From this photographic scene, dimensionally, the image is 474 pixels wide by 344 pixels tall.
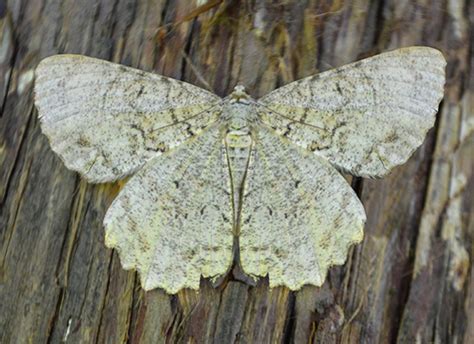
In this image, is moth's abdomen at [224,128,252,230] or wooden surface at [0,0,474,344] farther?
moth's abdomen at [224,128,252,230]

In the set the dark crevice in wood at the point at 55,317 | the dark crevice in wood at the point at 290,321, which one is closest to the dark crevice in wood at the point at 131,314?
the dark crevice in wood at the point at 55,317

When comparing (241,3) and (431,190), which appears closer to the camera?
(431,190)

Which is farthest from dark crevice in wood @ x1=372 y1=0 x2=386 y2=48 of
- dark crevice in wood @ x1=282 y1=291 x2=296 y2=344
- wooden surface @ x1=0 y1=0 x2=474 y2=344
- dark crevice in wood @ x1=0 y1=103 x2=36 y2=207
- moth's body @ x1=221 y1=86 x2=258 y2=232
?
dark crevice in wood @ x1=0 y1=103 x2=36 y2=207

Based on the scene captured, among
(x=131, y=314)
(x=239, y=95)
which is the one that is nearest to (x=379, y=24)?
(x=239, y=95)

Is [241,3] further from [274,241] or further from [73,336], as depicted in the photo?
[73,336]

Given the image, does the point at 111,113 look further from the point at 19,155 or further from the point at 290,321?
the point at 290,321

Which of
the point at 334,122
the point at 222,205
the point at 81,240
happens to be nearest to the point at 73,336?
the point at 81,240

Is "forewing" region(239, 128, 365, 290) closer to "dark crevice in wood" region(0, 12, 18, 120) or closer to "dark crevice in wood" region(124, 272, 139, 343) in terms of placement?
"dark crevice in wood" region(124, 272, 139, 343)
